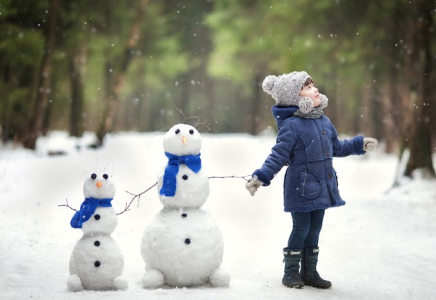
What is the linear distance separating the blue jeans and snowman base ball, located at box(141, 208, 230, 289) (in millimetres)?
679

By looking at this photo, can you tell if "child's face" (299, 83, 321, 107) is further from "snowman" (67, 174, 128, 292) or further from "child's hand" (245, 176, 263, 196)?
"snowman" (67, 174, 128, 292)

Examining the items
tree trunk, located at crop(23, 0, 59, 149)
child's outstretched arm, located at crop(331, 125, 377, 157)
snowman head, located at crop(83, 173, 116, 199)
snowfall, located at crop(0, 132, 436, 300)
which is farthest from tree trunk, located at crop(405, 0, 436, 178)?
tree trunk, located at crop(23, 0, 59, 149)

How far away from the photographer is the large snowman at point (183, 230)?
15.9ft

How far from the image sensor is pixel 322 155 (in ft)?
16.8

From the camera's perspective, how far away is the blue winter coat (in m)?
5.00

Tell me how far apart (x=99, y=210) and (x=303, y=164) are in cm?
185

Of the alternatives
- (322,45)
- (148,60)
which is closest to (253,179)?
(322,45)

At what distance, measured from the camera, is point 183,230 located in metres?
4.88

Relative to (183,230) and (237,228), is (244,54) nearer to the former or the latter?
(237,228)

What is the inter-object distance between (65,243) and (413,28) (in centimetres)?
814

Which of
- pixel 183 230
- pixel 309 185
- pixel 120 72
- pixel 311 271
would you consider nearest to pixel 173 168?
pixel 183 230

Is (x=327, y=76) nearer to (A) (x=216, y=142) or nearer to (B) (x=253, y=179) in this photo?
(A) (x=216, y=142)

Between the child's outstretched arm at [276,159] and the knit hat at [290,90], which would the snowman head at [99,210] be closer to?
the child's outstretched arm at [276,159]

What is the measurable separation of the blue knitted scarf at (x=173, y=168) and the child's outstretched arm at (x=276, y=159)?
0.52 meters
